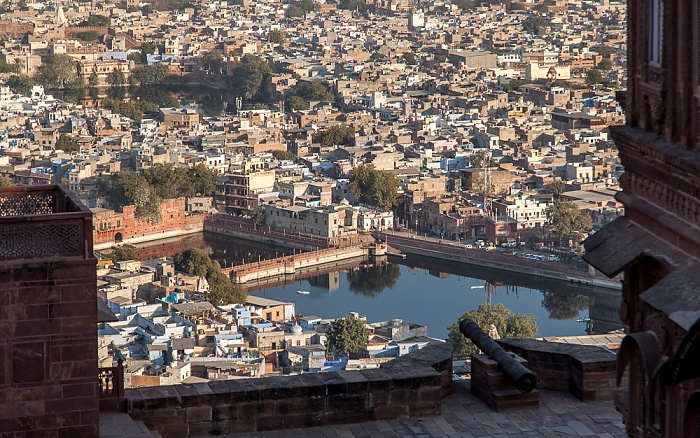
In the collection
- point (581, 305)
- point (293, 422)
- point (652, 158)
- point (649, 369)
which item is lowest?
point (581, 305)

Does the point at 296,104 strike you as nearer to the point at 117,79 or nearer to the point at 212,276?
the point at 117,79

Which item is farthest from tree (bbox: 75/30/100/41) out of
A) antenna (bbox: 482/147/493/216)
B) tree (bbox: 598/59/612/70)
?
antenna (bbox: 482/147/493/216)

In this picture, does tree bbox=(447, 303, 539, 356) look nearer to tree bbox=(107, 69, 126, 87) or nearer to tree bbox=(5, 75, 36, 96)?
tree bbox=(5, 75, 36, 96)

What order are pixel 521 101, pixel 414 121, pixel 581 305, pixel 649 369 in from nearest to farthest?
pixel 649 369 → pixel 581 305 → pixel 414 121 → pixel 521 101

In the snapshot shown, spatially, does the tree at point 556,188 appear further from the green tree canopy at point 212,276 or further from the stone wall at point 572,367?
the stone wall at point 572,367

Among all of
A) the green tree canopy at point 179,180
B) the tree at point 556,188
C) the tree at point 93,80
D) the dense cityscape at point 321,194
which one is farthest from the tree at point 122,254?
the tree at point 93,80

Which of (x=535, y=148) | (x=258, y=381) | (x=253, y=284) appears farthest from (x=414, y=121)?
(x=258, y=381)

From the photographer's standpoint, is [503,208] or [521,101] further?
[521,101]

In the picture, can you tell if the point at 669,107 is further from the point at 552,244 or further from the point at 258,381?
the point at 552,244
